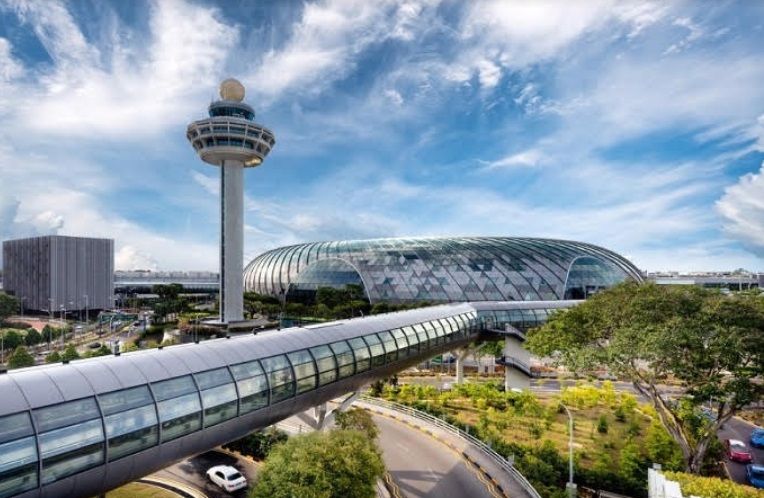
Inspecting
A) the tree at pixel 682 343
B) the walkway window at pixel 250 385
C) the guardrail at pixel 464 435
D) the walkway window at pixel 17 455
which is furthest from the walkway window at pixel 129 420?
the tree at pixel 682 343

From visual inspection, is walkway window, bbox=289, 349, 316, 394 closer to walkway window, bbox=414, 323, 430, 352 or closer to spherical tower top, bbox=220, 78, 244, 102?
walkway window, bbox=414, 323, 430, 352

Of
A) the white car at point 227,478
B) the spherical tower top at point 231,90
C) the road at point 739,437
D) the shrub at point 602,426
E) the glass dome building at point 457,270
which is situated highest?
the spherical tower top at point 231,90

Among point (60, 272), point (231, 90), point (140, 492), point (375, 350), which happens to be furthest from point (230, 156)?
point (60, 272)

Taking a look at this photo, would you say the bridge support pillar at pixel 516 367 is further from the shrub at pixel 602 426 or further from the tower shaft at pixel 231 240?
the tower shaft at pixel 231 240

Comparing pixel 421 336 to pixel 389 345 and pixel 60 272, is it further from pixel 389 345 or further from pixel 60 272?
pixel 60 272

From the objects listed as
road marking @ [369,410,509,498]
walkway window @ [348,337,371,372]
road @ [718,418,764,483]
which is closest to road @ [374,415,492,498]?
road marking @ [369,410,509,498]
